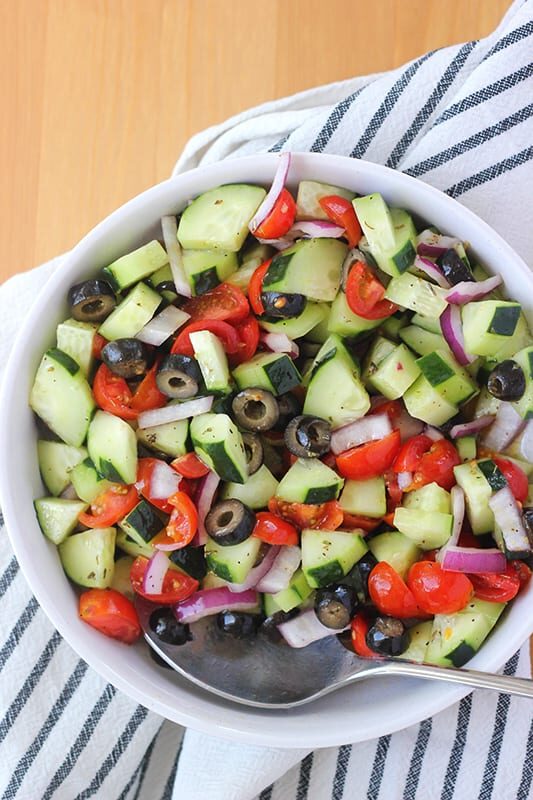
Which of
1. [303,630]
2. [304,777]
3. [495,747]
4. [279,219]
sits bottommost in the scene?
[304,777]

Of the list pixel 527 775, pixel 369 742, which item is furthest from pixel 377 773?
pixel 527 775

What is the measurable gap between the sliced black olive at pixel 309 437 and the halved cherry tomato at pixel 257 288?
0.19m

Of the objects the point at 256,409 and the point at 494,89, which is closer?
the point at 256,409

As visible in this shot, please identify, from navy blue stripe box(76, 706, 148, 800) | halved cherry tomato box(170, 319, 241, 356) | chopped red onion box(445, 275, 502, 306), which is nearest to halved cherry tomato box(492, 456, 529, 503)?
chopped red onion box(445, 275, 502, 306)

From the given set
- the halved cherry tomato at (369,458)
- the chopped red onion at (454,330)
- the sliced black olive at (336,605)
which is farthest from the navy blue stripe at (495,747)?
the chopped red onion at (454,330)

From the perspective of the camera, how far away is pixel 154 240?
5.56 feet

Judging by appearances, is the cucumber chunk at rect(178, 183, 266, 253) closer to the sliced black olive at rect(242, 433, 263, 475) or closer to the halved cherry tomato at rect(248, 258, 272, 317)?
the halved cherry tomato at rect(248, 258, 272, 317)

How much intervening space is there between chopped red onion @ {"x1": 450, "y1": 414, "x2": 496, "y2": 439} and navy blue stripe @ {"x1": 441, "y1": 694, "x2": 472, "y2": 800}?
0.55m

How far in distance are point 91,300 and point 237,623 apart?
589 millimetres

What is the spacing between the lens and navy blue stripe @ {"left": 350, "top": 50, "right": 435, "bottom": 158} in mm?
1795

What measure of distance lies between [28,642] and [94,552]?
0.34m

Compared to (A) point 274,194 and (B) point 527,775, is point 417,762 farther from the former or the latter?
(A) point 274,194

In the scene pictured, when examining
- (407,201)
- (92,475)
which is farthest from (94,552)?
(407,201)

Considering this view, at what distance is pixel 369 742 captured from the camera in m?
1.91
